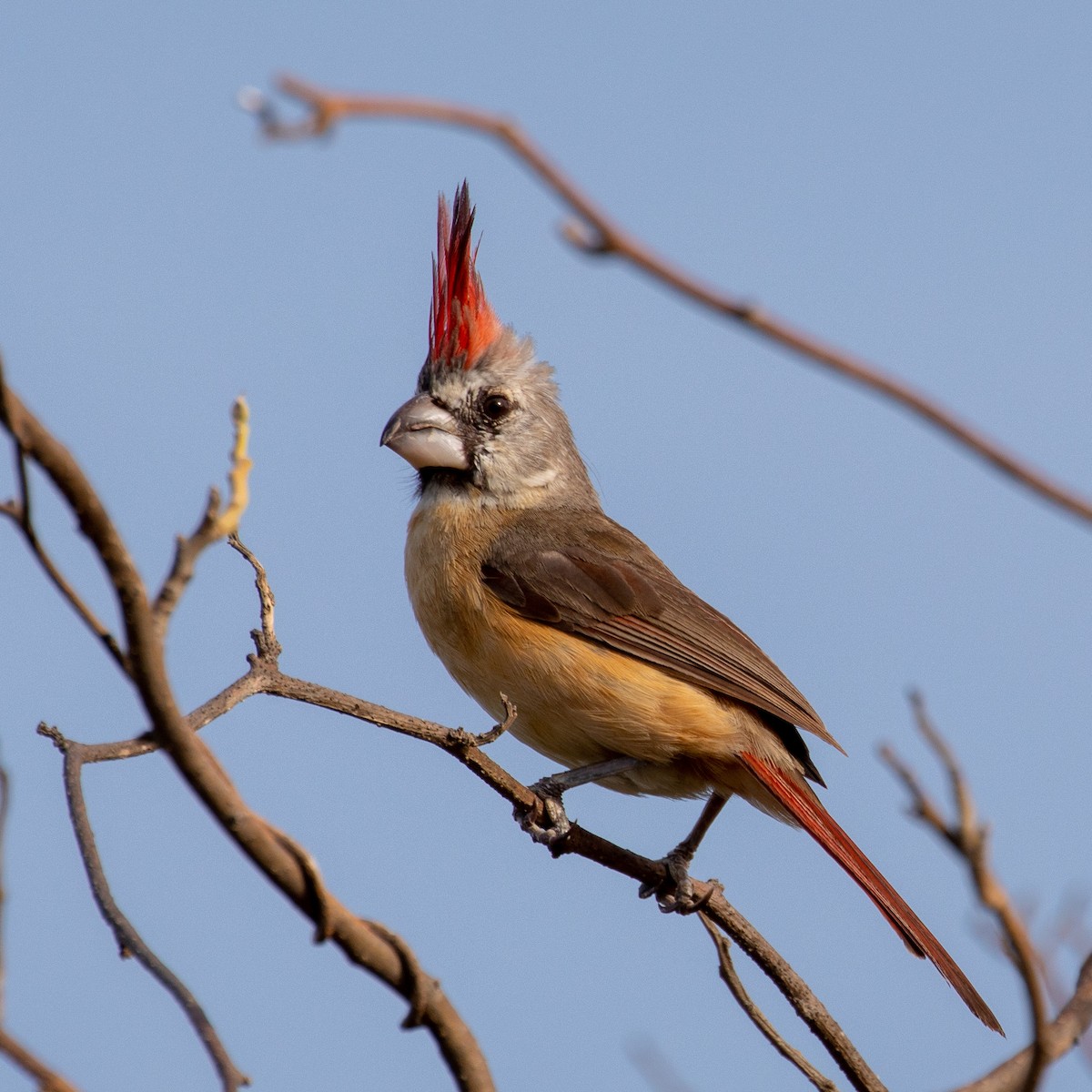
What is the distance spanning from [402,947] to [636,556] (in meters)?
2.87

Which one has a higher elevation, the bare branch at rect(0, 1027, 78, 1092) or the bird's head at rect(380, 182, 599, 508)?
the bird's head at rect(380, 182, 599, 508)

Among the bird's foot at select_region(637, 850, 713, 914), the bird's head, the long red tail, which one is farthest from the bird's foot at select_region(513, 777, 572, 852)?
the bird's head

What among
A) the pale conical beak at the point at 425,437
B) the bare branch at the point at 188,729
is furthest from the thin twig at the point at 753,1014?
the pale conical beak at the point at 425,437

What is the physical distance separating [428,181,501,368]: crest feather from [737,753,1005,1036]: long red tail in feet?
5.40

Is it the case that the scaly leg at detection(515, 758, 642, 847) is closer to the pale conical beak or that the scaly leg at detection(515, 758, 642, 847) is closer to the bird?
the bird

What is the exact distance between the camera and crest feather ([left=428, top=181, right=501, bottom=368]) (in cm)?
482

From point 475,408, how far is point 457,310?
33 centimetres

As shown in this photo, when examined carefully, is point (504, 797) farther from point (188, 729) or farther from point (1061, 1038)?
point (188, 729)

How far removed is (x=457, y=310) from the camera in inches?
192

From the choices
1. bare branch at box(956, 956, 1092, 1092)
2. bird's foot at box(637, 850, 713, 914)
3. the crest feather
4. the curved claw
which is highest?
the crest feather

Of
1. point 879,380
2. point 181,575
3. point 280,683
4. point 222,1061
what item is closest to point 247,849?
point 222,1061

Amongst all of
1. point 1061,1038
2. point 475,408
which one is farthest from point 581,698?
point 1061,1038

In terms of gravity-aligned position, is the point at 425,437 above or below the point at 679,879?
above

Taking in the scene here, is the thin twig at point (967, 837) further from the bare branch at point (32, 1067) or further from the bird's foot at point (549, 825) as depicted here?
the bird's foot at point (549, 825)
